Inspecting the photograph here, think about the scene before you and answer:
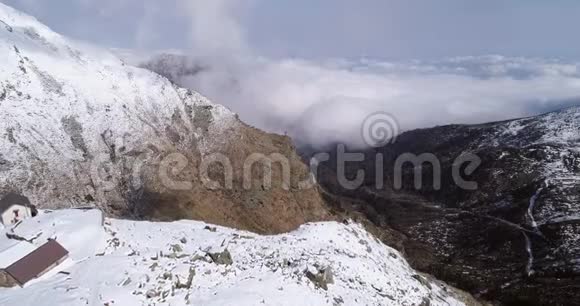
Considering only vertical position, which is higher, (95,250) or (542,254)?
(95,250)

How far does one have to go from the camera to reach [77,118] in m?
84.6

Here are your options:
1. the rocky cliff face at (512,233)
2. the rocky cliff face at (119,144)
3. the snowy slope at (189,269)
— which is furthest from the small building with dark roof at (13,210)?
the rocky cliff face at (512,233)

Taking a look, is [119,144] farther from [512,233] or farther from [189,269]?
[512,233]

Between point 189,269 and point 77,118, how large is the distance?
217ft

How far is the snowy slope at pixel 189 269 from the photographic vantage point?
26.1m

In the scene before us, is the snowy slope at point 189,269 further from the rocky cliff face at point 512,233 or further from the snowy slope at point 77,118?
the rocky cliff face at point 512,233

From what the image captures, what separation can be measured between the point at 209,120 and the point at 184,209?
34266 mm

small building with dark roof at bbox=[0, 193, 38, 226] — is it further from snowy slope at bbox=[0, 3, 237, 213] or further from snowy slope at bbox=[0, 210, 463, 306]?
snowy slope at bbox=[0, 3, 237, 213]

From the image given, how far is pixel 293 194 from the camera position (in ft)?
341

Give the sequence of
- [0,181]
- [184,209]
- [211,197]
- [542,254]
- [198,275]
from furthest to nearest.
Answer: [542,254]
[211,197]
[184,209]
[0,181]
[198,275]

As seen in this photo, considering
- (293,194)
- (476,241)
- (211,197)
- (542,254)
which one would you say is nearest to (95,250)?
(211,197)

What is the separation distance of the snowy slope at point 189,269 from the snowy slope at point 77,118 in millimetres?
40512

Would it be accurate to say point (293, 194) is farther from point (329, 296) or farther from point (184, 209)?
point (329, 296)

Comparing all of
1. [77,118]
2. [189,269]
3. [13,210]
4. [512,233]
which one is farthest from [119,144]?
[512,233]
